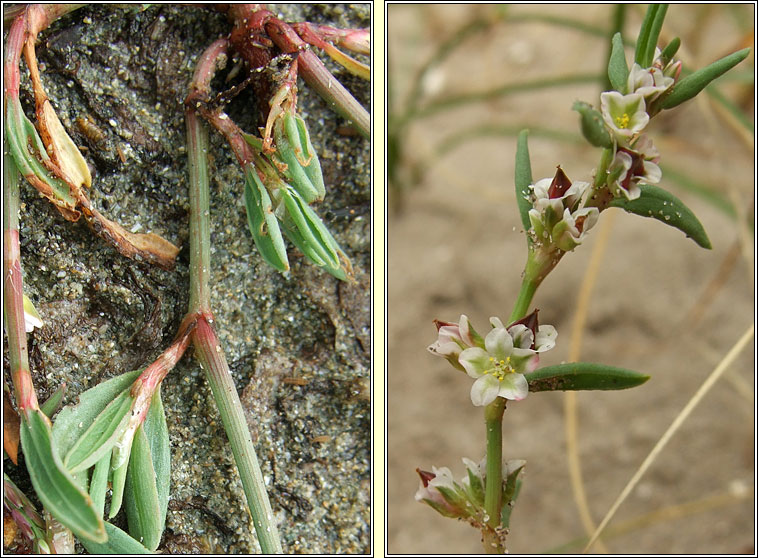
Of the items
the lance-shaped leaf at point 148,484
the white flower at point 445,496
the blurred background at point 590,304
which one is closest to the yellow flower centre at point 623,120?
the white flower at point 445,496

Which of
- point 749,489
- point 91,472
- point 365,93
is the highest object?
point 365,93

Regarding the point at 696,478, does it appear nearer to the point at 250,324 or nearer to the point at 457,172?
the point at 457,172

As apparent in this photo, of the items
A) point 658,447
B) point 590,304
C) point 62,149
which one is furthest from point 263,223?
point 590,304

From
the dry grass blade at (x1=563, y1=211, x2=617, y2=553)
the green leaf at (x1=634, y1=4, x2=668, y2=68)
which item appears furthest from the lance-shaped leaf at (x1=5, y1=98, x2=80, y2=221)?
the dry grass blade at (x1=563, y1=211, x2=617, y2=553)

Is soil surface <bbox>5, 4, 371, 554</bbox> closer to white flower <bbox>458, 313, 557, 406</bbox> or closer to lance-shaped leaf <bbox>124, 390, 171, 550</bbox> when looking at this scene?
lance-shaped leaf <bbox>124, 390, 171, 550</bbox>

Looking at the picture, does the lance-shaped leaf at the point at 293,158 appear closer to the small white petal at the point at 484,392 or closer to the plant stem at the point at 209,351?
the plant stem at the point at 209,351

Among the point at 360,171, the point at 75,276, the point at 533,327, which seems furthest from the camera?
the point at 360,171

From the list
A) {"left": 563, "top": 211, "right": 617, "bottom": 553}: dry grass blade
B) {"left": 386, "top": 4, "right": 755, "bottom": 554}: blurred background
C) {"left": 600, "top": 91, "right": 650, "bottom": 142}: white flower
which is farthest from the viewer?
{"left": 386, "top": 4, "right": 755, "bottom": 554}: blurred background

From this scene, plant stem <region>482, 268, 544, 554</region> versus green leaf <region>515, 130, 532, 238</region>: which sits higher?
green leaf <region>515, 130, 532, 238</region>

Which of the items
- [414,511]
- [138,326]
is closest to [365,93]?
[138,326]
